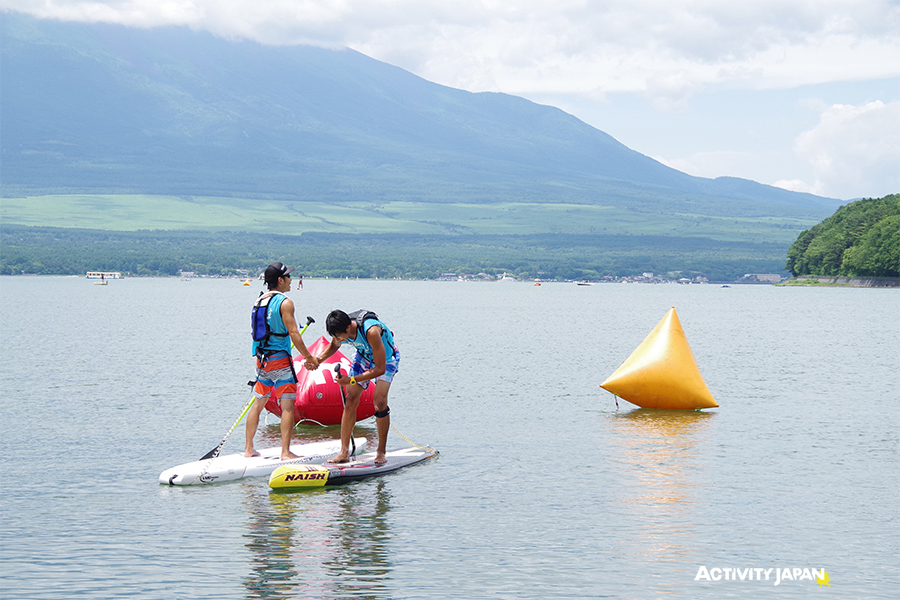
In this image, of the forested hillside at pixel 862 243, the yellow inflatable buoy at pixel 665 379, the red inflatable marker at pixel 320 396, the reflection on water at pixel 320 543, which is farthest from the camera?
the forested hillside at pixel 862 243

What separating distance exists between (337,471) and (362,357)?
1.89m

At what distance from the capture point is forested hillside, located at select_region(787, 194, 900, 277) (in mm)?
168000

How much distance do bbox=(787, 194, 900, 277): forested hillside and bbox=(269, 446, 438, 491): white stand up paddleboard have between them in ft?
522

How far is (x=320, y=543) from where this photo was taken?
1371 cm

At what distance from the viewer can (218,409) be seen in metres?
26.9

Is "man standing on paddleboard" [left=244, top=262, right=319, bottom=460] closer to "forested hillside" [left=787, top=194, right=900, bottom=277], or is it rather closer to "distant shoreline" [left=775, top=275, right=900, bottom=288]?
"forested hillside" [left=787, top=194, right=900, bottom=277]

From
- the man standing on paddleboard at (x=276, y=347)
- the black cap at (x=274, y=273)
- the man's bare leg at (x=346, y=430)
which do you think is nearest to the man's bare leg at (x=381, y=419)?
the man's bare leg at (x=346, y=430)

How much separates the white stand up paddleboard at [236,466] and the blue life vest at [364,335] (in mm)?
2193

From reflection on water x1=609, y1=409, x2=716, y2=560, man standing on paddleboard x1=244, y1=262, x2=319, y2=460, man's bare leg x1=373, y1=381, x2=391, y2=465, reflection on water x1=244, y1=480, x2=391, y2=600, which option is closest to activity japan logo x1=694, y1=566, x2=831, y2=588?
reflection on water x1=609, y1=409, x2=716, y2=560

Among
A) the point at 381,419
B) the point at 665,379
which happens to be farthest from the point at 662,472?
the point at 665,379

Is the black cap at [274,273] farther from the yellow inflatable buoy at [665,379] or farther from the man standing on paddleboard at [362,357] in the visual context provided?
the yellow inflatable buoy at [665,379]

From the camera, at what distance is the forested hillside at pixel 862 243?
168 meters

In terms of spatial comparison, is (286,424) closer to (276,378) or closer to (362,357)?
(276,378)

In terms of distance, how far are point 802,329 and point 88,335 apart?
45812 millimetres
